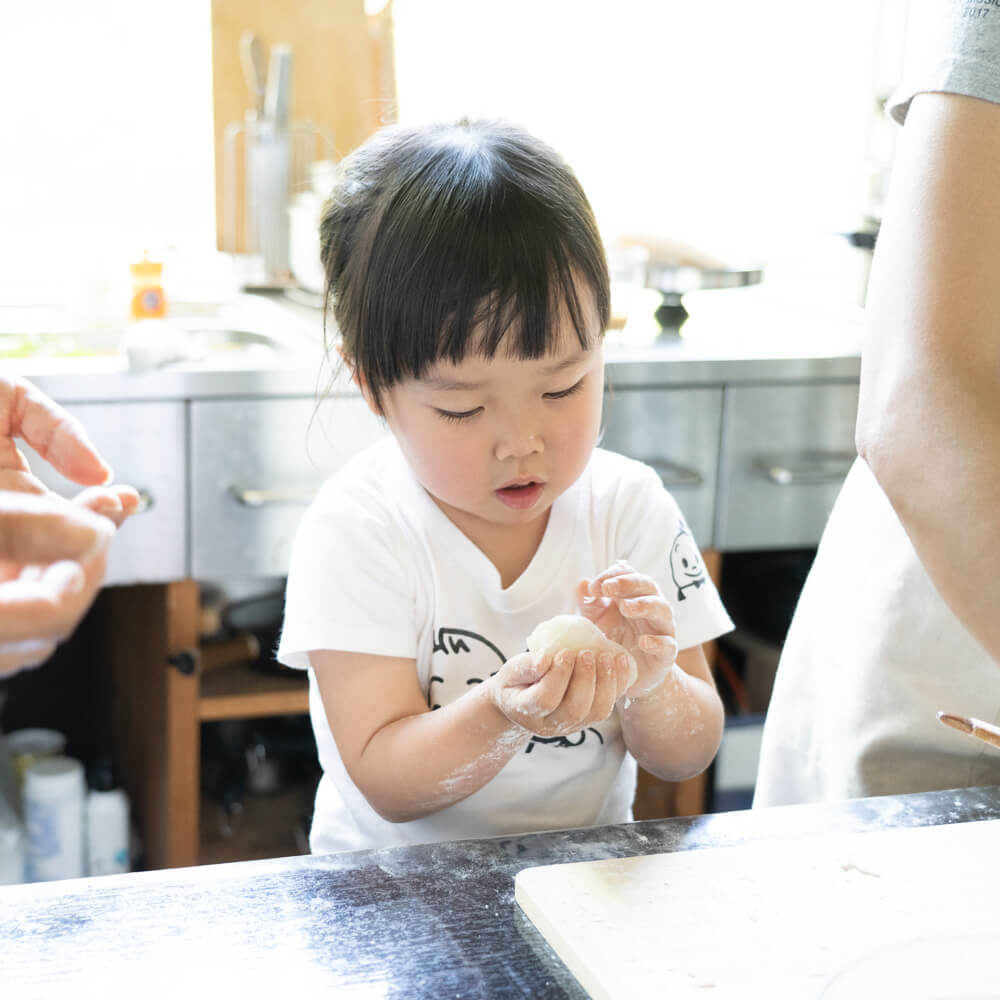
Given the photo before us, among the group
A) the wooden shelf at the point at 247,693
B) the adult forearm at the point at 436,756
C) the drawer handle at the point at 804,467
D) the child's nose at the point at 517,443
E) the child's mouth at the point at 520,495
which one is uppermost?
the child's nose at the point at 517,443

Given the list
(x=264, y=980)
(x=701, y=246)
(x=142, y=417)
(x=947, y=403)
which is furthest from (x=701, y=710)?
(x=701, y=246)

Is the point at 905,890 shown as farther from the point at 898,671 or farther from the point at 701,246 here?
the point at 701,246

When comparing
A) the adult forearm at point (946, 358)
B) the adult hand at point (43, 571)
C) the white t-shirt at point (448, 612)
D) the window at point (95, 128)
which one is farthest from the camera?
the window at point (95, 128)

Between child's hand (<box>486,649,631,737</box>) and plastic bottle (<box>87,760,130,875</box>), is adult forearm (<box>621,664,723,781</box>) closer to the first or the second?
child's hand (<box>486,649,631,737</box>)

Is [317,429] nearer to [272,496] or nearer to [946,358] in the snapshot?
[272,496]

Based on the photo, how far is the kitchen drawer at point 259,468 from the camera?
5.21ft

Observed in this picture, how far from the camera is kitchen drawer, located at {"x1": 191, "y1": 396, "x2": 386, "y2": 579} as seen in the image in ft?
5.21

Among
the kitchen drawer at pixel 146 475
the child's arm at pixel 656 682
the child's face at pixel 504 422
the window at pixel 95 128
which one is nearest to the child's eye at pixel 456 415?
the child's face at pixel 504 422

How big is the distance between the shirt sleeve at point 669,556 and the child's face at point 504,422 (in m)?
0.14

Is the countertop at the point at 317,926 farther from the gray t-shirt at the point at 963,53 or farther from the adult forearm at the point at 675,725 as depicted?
the gray t-shirt at the point at 963,53

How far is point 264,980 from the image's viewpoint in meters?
0.64

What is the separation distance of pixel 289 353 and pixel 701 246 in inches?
26.0

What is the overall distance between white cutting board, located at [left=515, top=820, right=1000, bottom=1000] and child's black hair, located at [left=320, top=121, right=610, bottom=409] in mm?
352

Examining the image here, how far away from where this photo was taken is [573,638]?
81cm
